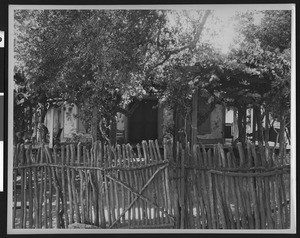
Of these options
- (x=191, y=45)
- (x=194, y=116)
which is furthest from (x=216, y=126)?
(x=191, y=45)

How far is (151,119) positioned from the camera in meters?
7.42

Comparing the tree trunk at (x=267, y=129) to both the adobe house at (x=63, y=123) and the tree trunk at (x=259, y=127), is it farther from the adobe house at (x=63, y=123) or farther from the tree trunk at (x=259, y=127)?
the adobe house at (x=63, y=123)

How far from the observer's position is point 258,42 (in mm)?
7547

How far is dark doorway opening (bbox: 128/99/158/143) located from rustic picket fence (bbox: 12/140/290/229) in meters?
0.12

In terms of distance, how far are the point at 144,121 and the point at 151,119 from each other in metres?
0.11

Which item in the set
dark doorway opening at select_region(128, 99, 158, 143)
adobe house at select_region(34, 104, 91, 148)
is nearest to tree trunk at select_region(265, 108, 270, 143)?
dark doorway opening at select_region(128, 99, 158, 143)

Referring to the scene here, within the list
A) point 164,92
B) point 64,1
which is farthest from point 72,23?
point 164,92

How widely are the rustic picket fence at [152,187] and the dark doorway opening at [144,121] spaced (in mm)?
124

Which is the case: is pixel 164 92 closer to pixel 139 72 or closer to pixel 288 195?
pixel 139 72

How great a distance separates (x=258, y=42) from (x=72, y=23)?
237 cm

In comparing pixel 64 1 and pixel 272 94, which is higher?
pixel 64 1

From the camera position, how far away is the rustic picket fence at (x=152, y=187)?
7.39m

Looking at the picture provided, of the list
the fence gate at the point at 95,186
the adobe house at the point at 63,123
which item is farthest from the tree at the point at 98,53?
the fence gate at the point at 95,186

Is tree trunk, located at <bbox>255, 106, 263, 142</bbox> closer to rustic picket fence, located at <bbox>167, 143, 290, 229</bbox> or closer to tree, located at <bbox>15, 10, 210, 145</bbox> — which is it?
rustic picket fence, located at <bbox>167, 143, 290, 229</bbox>
